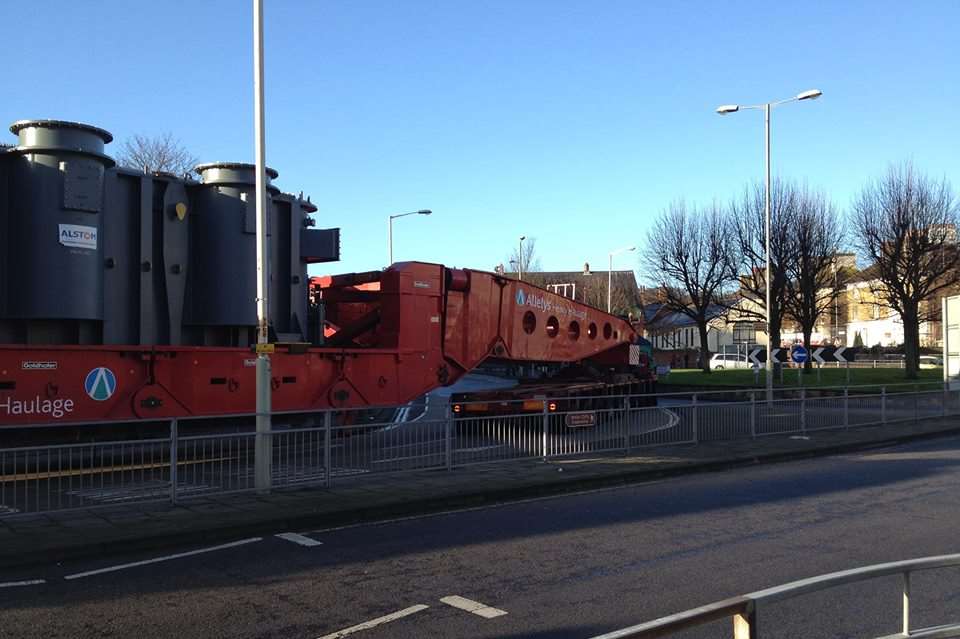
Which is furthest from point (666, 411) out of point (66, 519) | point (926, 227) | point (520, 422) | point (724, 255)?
point (724, 255)

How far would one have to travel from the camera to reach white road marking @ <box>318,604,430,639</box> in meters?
5.60

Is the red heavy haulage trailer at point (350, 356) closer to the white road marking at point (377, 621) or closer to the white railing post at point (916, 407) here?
the white road marking at point (377, 621)

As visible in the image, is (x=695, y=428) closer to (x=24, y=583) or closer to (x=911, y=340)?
(x=24, y=583)

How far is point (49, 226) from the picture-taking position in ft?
39.1

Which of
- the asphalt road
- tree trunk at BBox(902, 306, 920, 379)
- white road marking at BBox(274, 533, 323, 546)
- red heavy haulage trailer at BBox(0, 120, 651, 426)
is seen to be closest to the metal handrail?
the asphalt road

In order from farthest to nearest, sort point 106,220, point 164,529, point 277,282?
point 277,282 → point 106,220 → point 164,529

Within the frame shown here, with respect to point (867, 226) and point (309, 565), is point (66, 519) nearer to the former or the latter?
point (309, 565)

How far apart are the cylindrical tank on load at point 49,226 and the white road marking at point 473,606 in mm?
8261

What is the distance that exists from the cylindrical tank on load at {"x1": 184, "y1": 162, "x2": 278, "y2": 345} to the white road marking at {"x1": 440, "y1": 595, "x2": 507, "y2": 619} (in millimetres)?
8841

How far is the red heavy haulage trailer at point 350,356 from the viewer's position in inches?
456

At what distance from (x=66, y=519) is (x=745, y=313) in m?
43.8

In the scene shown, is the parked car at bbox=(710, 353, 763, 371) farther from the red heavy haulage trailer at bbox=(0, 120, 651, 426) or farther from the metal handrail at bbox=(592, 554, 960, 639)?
the metal handrail at bbox=(592, 554, 960, 639)

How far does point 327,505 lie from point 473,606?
4.01 meters

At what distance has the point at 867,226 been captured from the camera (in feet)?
143
